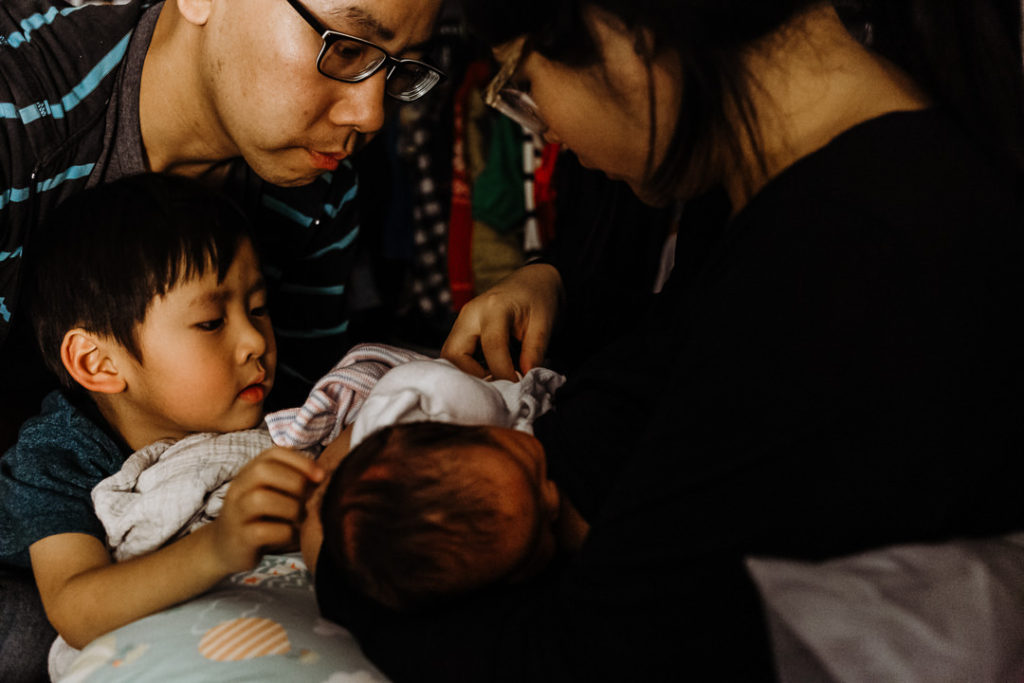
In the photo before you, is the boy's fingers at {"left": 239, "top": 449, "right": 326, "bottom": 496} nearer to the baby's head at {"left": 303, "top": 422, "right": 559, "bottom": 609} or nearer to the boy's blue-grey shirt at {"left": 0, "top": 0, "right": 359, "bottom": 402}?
the baby's head at {"left": 303, "top": 422, "right": 559, "bottom": 609}

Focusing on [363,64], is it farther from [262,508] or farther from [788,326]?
[788,326]

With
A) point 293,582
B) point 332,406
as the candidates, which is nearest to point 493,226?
point 332,406

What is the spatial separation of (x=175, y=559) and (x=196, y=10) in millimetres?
1000

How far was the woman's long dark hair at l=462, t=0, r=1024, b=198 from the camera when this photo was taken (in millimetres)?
738

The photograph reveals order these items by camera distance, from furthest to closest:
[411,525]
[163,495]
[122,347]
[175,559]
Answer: [122,347] → [163,495] → [175,559] → [411,525]

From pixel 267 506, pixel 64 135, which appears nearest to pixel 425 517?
pixel 267 506

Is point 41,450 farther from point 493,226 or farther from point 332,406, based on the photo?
point 493,226

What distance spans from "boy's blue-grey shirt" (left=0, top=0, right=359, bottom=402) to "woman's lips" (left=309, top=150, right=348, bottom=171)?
281 mm

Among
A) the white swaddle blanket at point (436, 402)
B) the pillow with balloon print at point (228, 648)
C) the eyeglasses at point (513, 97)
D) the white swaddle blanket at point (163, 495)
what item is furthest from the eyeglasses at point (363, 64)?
the pillow with balloon print at point (228, 648)

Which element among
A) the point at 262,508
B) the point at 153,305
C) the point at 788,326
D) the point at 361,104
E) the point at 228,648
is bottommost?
the point at 228,648

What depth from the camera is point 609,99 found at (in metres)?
0.85

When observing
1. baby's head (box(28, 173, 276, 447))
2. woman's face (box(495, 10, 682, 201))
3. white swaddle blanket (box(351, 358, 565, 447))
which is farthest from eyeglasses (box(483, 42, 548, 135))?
baby's head (box(28, 173, 276, 447))

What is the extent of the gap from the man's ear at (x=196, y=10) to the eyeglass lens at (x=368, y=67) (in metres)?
0.28

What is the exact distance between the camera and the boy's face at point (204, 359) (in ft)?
4.09
